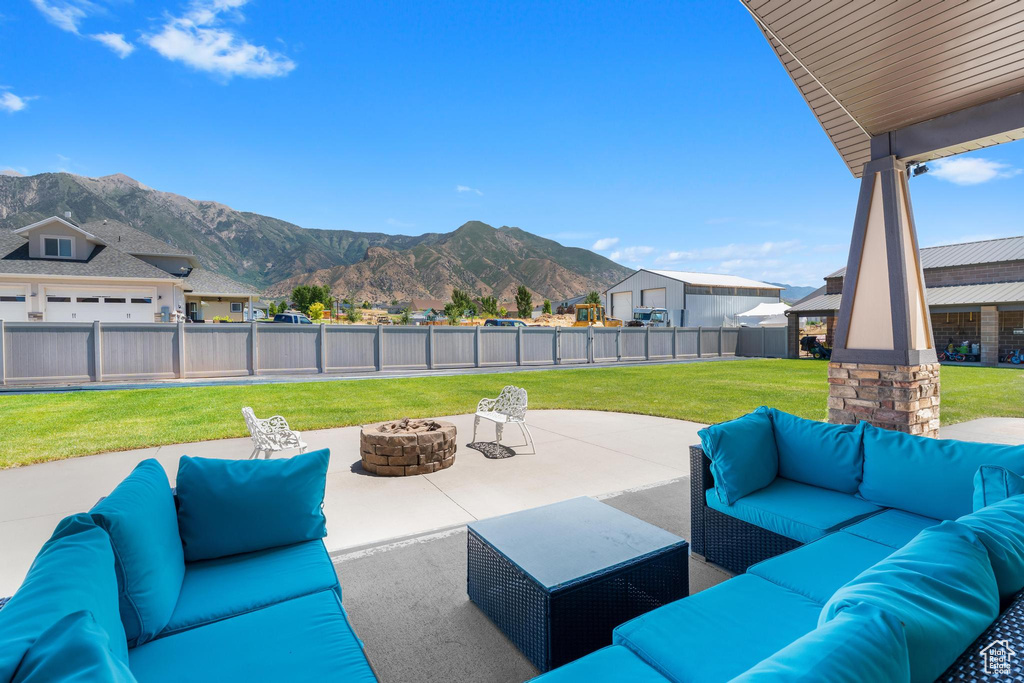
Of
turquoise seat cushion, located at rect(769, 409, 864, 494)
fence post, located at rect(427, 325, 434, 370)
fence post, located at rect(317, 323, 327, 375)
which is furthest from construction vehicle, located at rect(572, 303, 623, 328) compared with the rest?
turquoise seat cushion, located at rect(769, 409, 864, 494)

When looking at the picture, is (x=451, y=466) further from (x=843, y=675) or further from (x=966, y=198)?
(x=966, y=198)

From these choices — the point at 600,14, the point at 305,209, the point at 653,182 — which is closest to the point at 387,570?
the point at 600,14

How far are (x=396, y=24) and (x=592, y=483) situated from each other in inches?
936

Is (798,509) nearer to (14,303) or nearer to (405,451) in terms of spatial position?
(405,451)

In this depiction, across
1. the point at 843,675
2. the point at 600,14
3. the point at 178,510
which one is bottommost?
the point at 178,510

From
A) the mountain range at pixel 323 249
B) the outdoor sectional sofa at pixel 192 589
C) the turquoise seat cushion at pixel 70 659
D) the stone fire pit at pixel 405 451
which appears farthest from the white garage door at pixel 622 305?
the mountain range at pixel 323 249

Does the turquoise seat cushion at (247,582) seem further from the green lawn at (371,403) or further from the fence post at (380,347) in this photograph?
the fence post at (380,347)

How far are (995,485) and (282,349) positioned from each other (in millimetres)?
16651

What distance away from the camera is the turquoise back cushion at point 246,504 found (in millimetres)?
2326

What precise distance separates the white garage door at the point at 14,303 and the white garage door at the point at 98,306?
679mm

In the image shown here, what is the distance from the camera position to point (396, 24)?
70.4ft

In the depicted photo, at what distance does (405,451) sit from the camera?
5164 mm

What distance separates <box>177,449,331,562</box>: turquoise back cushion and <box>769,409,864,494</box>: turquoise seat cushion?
3067 millimetres

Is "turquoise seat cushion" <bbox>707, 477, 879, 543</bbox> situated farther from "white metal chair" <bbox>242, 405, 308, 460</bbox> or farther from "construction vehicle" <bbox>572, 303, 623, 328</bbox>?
"construction vehicle" <bbox>572, 303, 623, 328</bbox>
